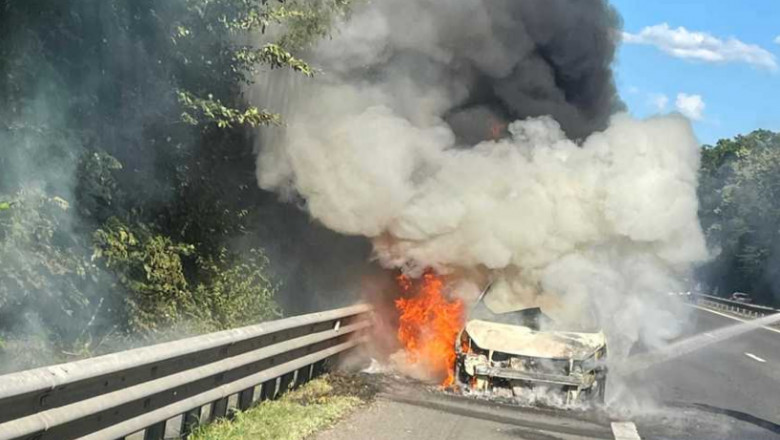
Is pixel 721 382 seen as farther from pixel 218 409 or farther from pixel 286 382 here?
pixel 218 409

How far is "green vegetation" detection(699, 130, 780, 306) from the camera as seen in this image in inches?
2202

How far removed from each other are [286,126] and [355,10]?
1.75 metres

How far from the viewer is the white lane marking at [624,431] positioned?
7867 millimetres

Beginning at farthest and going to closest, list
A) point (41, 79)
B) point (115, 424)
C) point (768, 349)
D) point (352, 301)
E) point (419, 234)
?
point (768, 349) < point (352, 301) < point (419, 234) < point (41, 79) < point (115, 424)

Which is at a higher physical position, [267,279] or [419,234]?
[419,234]

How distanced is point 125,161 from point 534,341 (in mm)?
4533

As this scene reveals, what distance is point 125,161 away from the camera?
786 cm

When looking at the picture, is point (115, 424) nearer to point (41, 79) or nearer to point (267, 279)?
point (41, 79)

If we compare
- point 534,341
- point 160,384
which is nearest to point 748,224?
point 534,341

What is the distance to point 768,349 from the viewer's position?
1984 cm

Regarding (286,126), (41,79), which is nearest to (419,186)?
(286,126)

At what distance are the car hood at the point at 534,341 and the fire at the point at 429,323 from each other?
0.68 m

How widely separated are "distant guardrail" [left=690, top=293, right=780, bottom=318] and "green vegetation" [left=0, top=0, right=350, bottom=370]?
3122cm

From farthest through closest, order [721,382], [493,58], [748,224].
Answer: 1. [748,224]
2. [721,382]
3. [493,58]
